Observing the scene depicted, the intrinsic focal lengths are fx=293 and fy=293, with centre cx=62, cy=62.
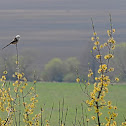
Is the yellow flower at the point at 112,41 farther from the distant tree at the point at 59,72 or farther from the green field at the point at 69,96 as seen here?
the distant tree at the point at 59,72

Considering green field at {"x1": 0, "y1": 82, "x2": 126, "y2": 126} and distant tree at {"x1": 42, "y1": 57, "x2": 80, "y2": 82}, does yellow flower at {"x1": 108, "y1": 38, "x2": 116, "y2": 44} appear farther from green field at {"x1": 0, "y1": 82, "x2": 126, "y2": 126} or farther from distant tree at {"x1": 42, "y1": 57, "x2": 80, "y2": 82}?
distant tree at {"x1": 42, "y1": 57, "x2": 80, "y2": 82}

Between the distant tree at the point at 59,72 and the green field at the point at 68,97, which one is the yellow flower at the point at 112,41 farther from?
the distant tree at the point at 59,72

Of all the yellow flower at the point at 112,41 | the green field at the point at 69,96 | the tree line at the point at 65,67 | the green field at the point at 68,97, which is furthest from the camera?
the tree line at the point at 65,67

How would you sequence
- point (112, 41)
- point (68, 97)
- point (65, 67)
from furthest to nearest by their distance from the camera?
point (65, 67) < point (68, 97) < point (112, 41)

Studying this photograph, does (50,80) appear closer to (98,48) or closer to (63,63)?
(63,63)

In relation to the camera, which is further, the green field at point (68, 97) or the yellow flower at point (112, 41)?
the green field at point (68, 97)

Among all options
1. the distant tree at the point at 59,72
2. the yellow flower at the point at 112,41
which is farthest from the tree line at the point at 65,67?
the yellow flower at the point at 112,41

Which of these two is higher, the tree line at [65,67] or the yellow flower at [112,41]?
the tree line at [65,67]

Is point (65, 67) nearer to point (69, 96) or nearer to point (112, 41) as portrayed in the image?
point (69, 96)

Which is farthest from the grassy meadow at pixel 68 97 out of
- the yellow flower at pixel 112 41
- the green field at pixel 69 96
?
the yellow flower at pixel 112 41

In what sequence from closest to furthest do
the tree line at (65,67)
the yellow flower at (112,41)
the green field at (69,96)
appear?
the yellow flower at (112,41) < the green field at (69,96) < the tree line at (65,67)

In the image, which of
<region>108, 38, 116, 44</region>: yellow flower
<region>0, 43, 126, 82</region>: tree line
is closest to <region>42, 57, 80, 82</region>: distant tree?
<region>0, 43, 126, 82</region>: tree line

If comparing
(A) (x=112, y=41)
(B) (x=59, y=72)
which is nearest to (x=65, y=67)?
(B) (x=59, y=72)

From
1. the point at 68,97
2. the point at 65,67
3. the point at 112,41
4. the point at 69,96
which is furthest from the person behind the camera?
the point at 65,67
